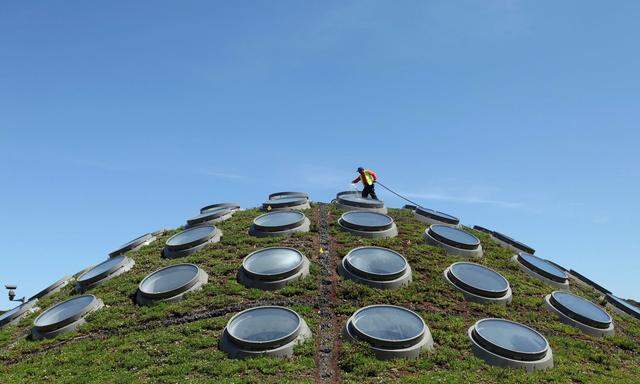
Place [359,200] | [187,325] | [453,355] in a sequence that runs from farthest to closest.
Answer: [359,200] → [187,325] → [453,355]

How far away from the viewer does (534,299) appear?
79.2 ft

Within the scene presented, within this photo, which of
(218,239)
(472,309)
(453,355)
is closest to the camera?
(453,355)

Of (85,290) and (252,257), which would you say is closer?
(252,257)

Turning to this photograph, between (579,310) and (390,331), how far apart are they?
10.8 metres

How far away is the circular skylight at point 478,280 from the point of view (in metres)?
23.1

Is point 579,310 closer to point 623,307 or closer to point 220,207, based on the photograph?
point 623,307

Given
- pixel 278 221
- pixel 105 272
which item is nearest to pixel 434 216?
pixel 278 221

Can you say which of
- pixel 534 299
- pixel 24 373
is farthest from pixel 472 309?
pixel 24 373

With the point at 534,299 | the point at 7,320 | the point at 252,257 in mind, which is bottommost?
the point at 7,320

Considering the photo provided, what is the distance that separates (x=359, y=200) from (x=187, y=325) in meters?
17.6

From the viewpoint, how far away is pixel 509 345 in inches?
727

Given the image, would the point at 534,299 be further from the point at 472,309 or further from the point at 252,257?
the point at 252,257

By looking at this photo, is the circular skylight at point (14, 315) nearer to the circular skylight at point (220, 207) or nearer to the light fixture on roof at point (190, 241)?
the light fixture on roof at point (190, 241)

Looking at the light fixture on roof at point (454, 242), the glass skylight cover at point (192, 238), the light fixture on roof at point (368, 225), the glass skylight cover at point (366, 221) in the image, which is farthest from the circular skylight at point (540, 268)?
the glass skylight cover at point (192, 238)
